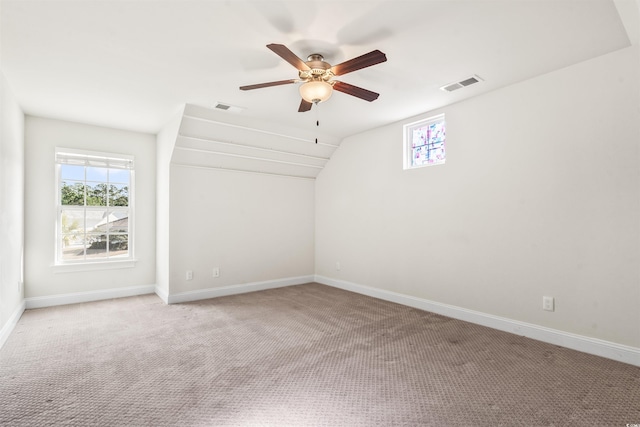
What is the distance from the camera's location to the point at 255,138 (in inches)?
185

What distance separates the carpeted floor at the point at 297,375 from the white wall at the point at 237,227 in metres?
1.10

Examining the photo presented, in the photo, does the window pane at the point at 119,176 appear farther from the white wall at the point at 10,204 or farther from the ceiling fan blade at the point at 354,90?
the ceiling fan blade at the point at 354,90

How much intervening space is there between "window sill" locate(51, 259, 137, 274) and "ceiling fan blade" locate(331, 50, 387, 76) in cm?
423

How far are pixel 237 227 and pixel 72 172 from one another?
7.80 ft

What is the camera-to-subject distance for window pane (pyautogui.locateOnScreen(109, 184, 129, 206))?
15.9 ft

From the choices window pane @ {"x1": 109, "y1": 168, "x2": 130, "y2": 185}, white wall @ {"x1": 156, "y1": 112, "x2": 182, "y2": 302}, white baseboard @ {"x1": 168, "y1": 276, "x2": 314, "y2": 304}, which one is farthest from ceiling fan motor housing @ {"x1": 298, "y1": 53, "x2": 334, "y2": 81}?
window pane @ {"x1": 109, "y1": 168, "x2": 130, "y2": 185}

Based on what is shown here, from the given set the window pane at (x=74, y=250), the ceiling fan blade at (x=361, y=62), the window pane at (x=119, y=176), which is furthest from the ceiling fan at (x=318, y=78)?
the window pane at (x=74, y=250)

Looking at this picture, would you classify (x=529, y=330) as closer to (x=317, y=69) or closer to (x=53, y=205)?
(x=317, y=69)

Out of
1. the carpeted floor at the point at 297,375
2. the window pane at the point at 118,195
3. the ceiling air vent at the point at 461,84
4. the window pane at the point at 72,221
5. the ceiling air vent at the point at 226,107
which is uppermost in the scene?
the ceiling air vent at the point at 461,84

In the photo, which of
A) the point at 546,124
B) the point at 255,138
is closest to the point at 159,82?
the point at 255,138

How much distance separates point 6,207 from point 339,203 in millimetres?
4120

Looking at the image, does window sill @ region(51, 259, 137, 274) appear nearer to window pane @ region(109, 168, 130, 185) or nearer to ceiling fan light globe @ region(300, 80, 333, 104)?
window pane @ region(109, 168, 130, 185)

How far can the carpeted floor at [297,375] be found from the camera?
195cm

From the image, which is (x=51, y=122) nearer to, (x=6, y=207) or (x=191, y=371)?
(x=6, y=207)
